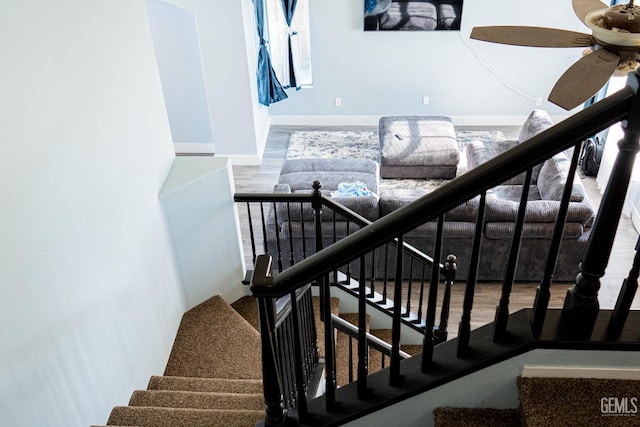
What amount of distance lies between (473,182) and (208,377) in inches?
96.5

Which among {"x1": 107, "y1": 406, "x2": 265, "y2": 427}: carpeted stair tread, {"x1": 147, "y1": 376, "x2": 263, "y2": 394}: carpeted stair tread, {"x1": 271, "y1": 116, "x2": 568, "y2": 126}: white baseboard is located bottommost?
{"x1": 147, "y1": 376, "x2": 263, "y2": 394}: carpeted stair tread

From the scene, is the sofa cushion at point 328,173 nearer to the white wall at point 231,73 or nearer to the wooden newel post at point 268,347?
the white wall at point 231,73

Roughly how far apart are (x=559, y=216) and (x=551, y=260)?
0.13 m

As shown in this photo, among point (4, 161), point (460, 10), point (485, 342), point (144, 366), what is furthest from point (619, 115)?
point (460, 10)

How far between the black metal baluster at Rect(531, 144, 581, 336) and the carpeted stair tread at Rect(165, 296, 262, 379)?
208cm

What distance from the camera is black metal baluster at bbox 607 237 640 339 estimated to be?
141cm

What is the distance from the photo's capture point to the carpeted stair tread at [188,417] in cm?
222

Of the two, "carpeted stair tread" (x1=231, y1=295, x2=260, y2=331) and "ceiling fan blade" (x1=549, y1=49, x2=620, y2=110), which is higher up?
"ceiling fan blade" (x1=549, y1=49, x2=620, y2=110)

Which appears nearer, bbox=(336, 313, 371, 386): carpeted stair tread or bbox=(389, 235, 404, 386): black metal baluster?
bbox=(389, 235, 404, 386): black metal baluster

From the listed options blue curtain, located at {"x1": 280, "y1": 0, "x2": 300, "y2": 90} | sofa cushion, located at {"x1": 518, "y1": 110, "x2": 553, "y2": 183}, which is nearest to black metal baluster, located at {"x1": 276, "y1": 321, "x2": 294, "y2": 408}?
sofa cushion, located at {"x1": 518, "y1": 110, "x2": 553, "y2": 183}

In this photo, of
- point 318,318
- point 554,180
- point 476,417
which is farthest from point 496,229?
point 476,417

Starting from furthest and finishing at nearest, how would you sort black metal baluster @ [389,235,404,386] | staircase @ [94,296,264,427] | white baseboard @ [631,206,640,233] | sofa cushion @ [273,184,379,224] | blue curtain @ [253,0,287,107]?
blue curtain @ [253,0,287,107] < white baseboard @ [631,206,640,233] < sofa cushion @ [273,184,379,224] < staircase @ [94,296,264,427] < black metal baluster @ [389,235,404,386]

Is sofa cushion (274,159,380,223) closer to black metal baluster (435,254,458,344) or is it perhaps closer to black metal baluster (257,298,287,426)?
black metal baluster (435,254,458,344)

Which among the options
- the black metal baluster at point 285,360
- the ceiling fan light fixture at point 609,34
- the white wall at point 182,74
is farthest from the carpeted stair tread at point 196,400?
the white wall at point 182,74
